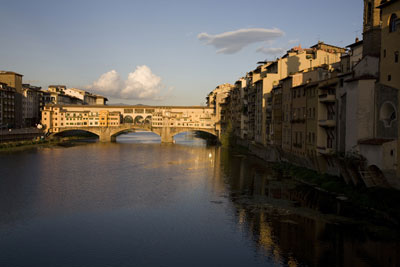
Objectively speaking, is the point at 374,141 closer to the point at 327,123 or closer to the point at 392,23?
the point at 392,23

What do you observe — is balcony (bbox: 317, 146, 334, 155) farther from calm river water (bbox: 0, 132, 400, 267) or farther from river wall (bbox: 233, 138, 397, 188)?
calm river water (bbox: 0, 132, 400, 267)

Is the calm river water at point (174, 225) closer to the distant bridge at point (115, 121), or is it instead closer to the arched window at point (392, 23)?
the arched window at point (392, 23)

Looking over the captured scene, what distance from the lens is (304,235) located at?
20.6 meters

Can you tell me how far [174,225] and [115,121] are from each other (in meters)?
77.3

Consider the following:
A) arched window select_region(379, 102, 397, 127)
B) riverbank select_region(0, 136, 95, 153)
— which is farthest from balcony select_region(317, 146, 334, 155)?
A: riverbank select_region(0, 136, 95, 153)

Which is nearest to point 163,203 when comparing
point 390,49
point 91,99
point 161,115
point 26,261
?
point 26,261

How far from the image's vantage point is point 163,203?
1124 inches

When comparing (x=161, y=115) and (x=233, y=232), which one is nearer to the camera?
(x=233, y=232)

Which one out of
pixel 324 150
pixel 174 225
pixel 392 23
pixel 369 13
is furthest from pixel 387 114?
pixel 174 225

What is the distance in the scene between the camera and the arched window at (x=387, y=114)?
2438 cm

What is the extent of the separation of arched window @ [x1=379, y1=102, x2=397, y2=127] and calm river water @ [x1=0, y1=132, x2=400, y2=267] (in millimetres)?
6866

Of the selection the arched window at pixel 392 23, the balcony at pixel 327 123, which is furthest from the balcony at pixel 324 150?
the arched window at pixel 392 23

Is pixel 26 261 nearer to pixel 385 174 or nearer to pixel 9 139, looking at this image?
pixel 385 174

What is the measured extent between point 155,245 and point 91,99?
148 meters
